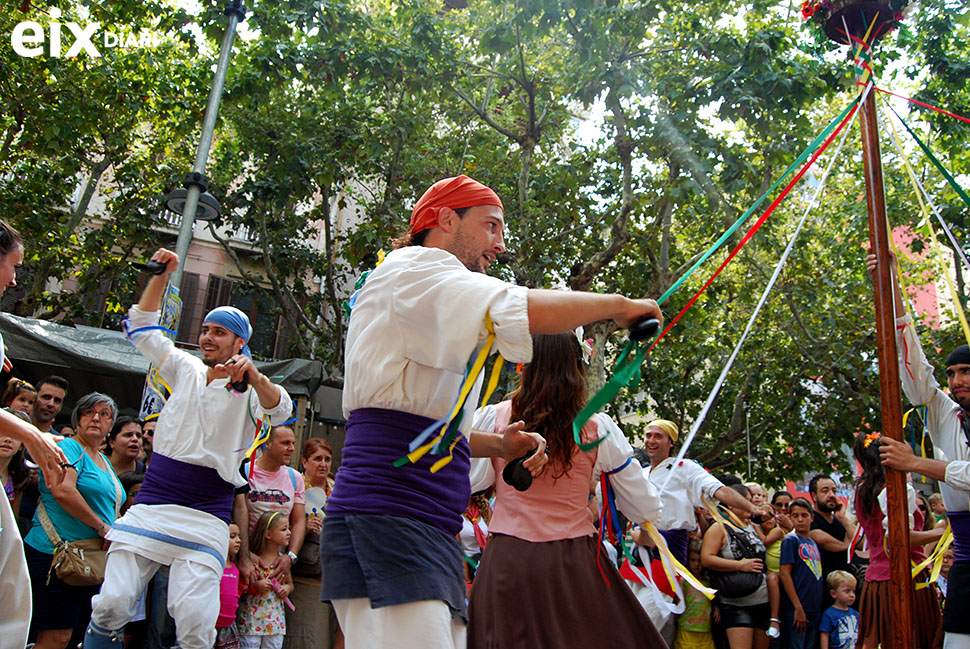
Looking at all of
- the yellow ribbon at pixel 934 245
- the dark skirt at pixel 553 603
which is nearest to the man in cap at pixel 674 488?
the yellow ribbon at pixel 934 245

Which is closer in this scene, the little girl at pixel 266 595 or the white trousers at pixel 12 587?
the white trousers at pixel 12 587

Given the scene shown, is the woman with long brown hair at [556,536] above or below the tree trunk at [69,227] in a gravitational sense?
below

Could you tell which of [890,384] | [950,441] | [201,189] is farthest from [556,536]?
[201,189]

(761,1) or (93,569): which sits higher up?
(761,1)

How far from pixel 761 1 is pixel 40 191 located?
1098 cm

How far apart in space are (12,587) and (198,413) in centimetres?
162

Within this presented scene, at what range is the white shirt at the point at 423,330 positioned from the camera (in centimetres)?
194

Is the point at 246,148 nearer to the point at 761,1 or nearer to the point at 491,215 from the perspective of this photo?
the point at 761,1

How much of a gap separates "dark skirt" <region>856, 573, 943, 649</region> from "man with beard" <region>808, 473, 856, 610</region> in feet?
4.04

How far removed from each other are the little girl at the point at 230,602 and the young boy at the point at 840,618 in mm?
4693

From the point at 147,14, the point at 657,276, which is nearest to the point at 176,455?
the point at 147,14

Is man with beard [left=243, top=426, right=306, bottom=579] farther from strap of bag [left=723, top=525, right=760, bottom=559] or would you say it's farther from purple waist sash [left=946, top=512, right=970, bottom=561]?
purple waist sash [left=946, top=512, right=970, bottom=561]

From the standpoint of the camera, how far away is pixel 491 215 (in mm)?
2506

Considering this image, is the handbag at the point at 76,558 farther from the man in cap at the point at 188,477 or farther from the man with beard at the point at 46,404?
the man with beard at the point at 46,404
